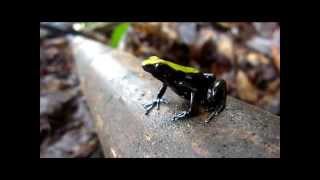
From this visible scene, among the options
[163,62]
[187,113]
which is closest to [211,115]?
[187,113]

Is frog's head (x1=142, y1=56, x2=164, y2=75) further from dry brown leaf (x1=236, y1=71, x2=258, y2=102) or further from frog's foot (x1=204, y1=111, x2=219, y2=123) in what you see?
dry brown leaf (x1=236, y1=71, x2=258, y2=102)

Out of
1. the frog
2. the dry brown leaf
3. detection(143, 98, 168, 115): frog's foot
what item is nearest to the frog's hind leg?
the frog

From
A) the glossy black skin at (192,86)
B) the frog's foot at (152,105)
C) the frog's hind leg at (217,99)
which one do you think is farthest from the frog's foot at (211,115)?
the frog's foot at (152,105)

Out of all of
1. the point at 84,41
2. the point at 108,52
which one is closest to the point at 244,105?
the point at 108,52

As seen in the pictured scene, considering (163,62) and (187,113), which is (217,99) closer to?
(187,113)

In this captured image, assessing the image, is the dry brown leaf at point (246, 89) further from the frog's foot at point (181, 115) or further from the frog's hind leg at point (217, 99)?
the frog's foot at point (181, 115)
